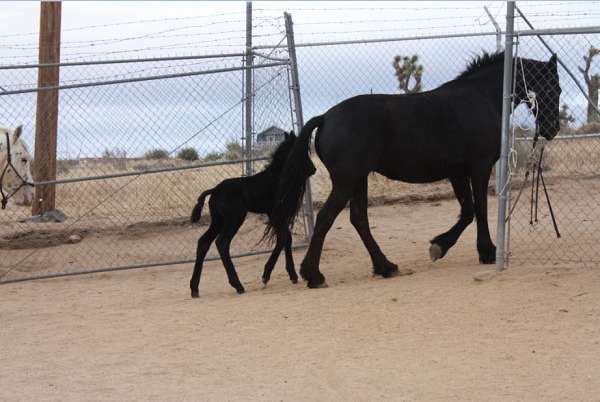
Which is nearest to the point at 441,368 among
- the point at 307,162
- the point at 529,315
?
the point at 529,315

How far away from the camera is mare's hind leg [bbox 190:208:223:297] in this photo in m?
8.36

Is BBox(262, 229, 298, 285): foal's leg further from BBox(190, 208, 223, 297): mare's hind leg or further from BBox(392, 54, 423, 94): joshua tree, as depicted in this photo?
BBox(392, 54, 423, 94): joshua tree

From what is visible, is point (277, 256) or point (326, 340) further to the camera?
point (277, 256)

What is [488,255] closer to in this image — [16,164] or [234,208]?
[234,208]

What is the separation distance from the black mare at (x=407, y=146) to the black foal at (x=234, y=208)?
0.61 ft

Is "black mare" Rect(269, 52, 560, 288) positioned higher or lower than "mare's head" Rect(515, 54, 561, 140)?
lower

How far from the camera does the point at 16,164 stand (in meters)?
10.7

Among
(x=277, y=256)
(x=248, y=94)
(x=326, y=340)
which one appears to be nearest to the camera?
(x=326, y=340)

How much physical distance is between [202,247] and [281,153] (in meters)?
1.21

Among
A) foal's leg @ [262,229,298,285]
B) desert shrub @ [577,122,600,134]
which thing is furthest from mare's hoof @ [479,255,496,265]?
desert shrub @ [577,122,600,134]

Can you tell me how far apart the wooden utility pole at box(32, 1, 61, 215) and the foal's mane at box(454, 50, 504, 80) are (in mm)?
5166

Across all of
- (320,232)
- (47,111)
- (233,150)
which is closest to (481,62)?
(320,232)

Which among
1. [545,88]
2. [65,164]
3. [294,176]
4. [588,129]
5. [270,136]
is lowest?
[294,176]

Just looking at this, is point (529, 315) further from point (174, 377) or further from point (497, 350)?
point (174, 377)
